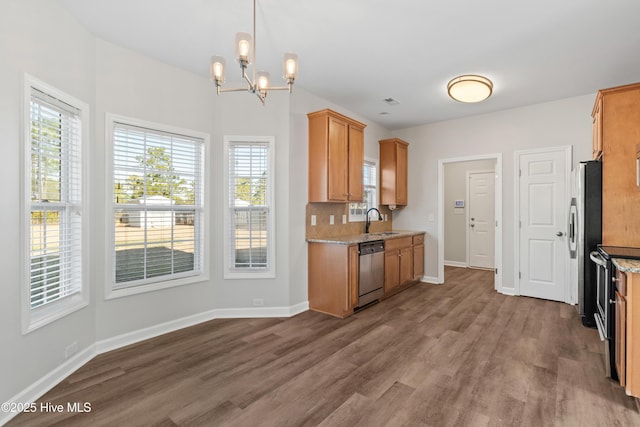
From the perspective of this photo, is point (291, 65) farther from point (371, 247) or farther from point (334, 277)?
point (371, 247)

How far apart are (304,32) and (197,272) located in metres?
2.73

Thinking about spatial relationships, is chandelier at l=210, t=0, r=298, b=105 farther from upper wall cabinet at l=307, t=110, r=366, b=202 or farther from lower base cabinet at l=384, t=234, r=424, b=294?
lower base cabinet at l=384, t=234, r=424, b=294

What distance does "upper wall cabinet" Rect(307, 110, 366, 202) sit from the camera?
155 inches

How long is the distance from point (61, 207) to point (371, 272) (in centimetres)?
332

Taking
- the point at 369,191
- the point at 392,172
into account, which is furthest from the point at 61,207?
the point at 392,172

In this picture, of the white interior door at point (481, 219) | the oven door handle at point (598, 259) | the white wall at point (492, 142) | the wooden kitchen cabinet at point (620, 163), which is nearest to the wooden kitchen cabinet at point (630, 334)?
the oven door handle at point (598, 259)

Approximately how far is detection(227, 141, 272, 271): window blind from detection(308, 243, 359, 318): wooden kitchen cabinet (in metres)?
0.64

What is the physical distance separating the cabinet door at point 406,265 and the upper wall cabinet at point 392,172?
0.93 metres

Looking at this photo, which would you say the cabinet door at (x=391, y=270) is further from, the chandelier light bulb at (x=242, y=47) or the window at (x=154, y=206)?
the chandelier light bulb at (x=242, y=47)

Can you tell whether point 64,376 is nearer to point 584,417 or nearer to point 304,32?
point 304,32

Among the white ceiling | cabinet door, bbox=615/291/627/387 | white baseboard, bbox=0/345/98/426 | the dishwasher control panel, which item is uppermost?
the white ceiling

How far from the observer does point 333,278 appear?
382cm

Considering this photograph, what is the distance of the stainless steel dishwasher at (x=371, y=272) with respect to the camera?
13.1ft

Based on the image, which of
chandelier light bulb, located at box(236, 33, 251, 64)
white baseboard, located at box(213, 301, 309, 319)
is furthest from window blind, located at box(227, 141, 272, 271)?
chandelier light bulb, located at box(236, 33, 251, 64)
